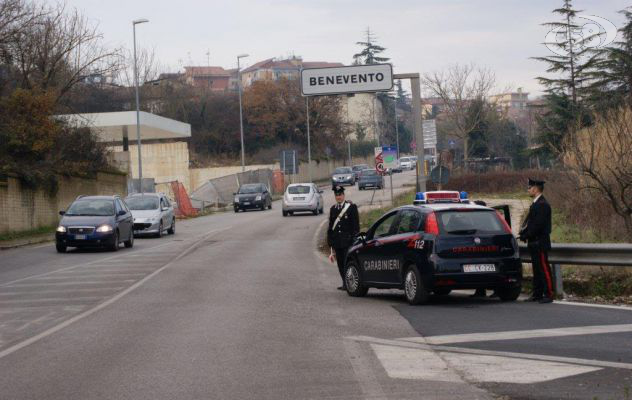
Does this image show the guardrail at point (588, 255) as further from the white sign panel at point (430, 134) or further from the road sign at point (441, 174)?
the white sign panel at point (430, 134)

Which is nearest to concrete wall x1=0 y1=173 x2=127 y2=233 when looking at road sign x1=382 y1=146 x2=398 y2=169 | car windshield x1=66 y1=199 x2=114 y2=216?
car windshield x1=66 y1=199 x2=114 y2=216

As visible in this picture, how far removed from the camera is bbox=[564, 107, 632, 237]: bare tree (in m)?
21.1

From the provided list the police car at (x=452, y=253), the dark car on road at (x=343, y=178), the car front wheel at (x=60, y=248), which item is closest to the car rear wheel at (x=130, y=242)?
the car front wheel at (x=60, y=248)

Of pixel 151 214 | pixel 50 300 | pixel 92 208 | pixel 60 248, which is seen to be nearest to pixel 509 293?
pixel 50 300

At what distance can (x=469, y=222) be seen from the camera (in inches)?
562

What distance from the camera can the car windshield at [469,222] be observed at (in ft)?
46.4

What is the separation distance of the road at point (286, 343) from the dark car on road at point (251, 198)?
34261mm

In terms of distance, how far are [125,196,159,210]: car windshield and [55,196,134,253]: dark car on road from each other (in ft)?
18.4

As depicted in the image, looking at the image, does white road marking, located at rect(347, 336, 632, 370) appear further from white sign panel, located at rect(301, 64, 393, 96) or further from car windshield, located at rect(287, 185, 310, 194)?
car windshield, located at rect(287, 185, 310, 194)

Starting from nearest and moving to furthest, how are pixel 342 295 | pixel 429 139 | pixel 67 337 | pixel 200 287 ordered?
pixel 67 337 → pixel 342 295 → pixel 200 287 → pixel 429 139

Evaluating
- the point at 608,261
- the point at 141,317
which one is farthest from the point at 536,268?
the point at 141,317

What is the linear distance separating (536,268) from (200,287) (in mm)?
6602

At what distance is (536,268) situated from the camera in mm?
14180

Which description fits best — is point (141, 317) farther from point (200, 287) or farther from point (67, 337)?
point (200, 287)
